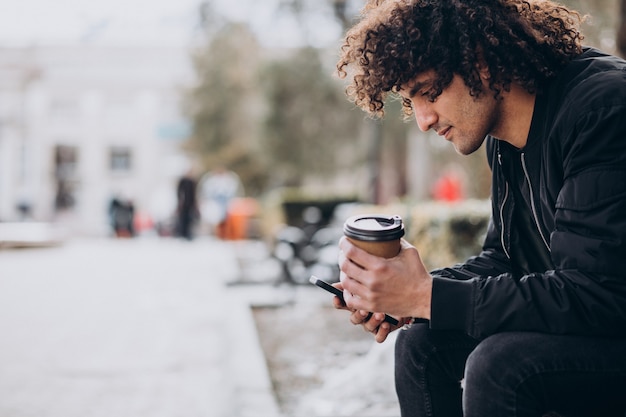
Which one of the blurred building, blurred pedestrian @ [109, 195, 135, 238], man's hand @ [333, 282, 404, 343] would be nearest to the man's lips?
man's hand @ [333, 282, 404, 343]

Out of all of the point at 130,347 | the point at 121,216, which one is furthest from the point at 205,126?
the point at 130,347

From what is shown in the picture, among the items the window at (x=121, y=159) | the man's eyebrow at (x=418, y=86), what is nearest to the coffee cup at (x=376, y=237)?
the man's eyebrow at (x=418, y=86)

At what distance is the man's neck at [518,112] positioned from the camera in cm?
203

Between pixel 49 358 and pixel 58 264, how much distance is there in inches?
348

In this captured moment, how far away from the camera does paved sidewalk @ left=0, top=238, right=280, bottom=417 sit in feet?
13.2

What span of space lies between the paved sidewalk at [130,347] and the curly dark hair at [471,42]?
2.19 metres

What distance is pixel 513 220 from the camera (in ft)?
7.12

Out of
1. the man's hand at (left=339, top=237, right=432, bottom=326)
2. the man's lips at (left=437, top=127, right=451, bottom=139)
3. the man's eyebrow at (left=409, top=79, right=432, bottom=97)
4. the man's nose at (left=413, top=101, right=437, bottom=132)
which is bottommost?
the man's hand at (left=339, top=237, right=432, bottom=326)

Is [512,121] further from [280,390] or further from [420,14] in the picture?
[280,390]

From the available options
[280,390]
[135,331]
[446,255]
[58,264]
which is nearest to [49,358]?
[135,331]

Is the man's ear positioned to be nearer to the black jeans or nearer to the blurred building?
the black jeans

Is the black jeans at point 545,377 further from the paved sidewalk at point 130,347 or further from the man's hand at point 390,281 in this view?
the paved sidewalk at point 130,347

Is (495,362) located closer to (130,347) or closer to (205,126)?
(130,347)

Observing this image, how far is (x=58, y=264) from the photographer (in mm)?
13656
